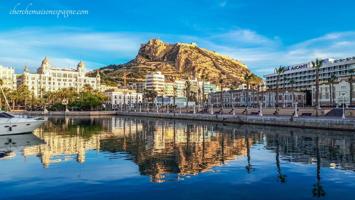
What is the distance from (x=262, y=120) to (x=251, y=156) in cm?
5133

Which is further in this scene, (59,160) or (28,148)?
(28,148)

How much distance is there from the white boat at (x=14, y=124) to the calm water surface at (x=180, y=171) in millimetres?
15398

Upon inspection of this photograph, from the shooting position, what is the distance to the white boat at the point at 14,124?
203 ft

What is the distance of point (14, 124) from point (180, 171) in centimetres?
4228

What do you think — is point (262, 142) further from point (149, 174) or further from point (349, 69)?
point (349, 69)

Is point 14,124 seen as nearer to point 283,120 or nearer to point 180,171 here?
point 180,171

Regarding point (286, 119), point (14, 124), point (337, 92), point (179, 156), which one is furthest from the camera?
point (337, 92)

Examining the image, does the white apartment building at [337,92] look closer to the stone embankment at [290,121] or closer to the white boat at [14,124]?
the stone embankment at [290,121]

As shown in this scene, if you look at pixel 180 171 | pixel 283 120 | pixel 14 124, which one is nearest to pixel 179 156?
pixel 180 171

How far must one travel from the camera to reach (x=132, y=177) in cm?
2888

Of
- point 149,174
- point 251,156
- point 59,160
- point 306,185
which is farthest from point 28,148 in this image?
point 306,185

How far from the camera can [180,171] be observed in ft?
102

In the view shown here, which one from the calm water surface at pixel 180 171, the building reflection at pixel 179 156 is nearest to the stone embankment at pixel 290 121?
the calm water surface at pixel 180 171

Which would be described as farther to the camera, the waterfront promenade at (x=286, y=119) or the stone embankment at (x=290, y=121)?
the waterfront promenade at (x=286, y=119)
